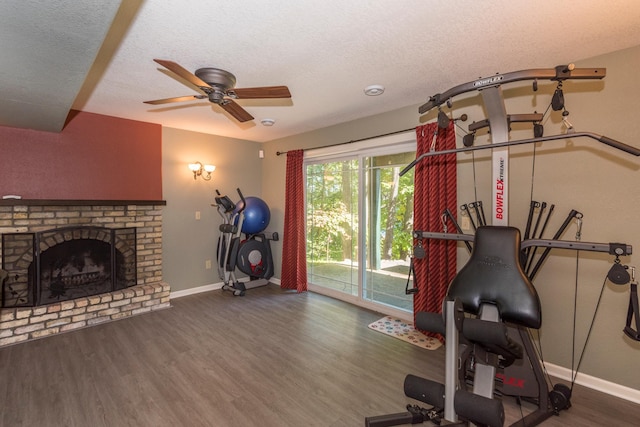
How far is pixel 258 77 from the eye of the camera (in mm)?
2619

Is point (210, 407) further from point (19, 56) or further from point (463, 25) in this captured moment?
point (463, 25)

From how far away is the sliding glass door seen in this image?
369cm

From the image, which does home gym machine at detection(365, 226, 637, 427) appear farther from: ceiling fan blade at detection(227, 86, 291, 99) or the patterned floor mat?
ceiling fan blade at detection(227, 86, 291, 99)

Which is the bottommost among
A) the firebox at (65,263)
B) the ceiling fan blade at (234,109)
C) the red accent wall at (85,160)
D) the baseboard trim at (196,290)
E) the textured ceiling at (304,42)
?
the baseboard trim at (196,290)

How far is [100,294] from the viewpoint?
3.65m

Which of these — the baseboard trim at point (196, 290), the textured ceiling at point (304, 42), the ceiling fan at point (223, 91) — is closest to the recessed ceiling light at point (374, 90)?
the textured ceiling at point (304, 42)

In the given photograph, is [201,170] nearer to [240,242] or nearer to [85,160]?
[240,242]

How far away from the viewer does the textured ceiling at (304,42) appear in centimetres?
167

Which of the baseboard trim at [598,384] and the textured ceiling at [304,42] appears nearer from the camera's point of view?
the textured ceiling at [304,42]

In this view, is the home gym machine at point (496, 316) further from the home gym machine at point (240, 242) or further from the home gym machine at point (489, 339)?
the home gym machine at point (240, 242)

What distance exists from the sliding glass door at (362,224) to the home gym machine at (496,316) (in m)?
1.27

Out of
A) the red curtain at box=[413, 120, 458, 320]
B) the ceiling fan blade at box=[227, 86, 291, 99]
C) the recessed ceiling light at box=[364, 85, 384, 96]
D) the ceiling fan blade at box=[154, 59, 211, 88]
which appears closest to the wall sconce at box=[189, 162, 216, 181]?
the ceiling fan blade at box=[227, 86, 291, 99]

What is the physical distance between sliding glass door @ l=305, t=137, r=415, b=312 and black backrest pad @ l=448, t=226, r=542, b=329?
1218 mm

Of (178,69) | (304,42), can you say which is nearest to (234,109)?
(178,69)
